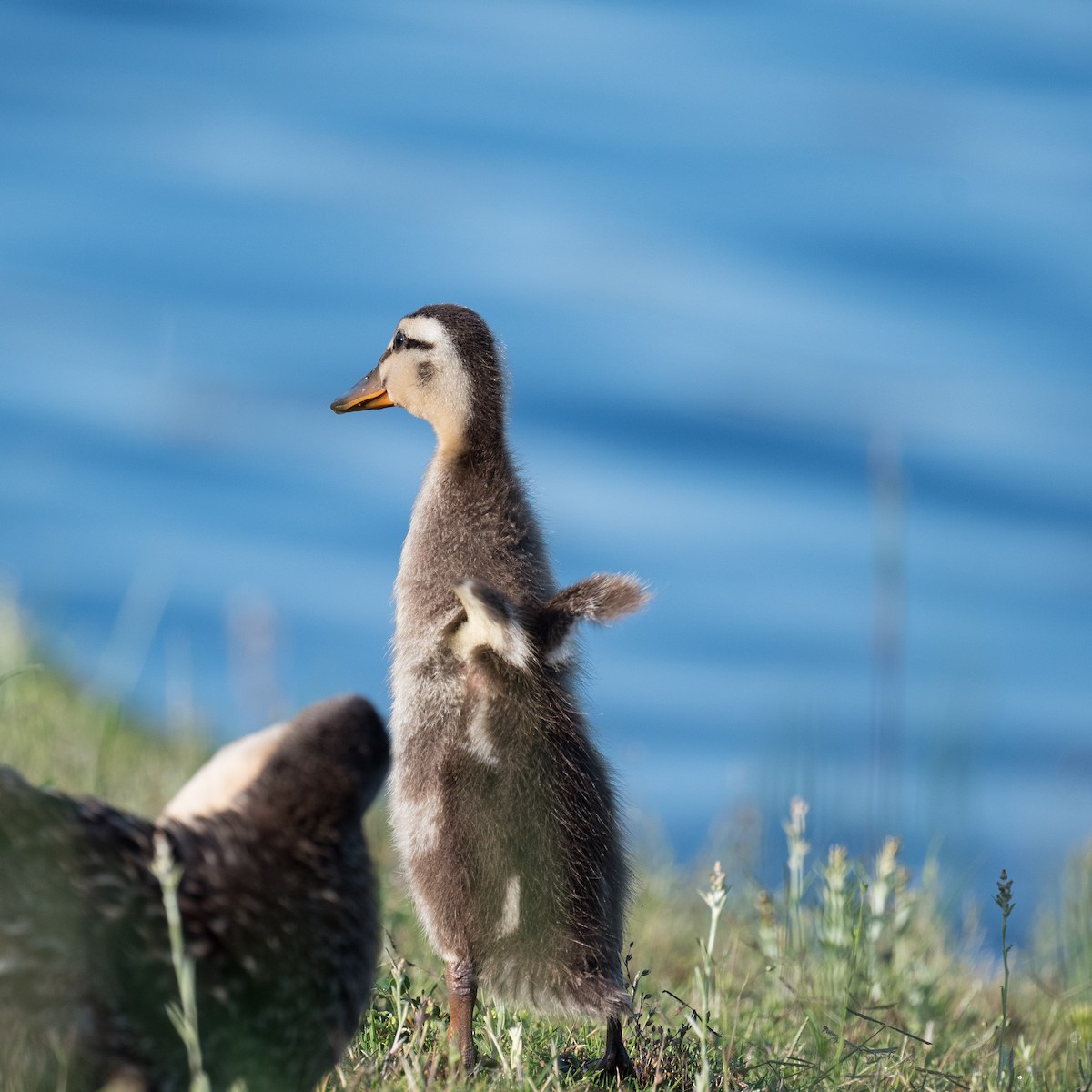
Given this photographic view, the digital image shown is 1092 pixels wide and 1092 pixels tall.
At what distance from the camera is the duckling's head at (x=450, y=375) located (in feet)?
17.5

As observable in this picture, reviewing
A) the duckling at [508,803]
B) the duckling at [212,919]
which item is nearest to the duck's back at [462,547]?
the duckling at [508,803]

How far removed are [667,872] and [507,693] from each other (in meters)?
3.62

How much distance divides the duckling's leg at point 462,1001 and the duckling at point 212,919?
0.80m

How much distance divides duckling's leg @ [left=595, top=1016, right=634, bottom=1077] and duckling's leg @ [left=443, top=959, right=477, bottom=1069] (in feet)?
1.22

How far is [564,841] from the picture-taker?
4.79m

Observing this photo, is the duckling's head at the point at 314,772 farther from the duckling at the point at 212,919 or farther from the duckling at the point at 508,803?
the duckling at the point at 508,803

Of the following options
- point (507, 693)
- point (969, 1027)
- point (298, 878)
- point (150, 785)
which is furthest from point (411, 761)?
point (150, 785)

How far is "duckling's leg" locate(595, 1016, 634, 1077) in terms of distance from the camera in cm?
462

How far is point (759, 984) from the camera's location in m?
6.39

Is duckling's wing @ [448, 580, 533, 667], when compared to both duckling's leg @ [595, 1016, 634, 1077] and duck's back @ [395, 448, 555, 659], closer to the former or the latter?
duck's back @ [395, 448, 555, 659]

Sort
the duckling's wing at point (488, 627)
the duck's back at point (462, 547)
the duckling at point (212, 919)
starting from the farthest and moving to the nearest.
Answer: the duck's back at point (462, 547), the duckling's wing at point (488, 627), the duckling at point (212, 919)

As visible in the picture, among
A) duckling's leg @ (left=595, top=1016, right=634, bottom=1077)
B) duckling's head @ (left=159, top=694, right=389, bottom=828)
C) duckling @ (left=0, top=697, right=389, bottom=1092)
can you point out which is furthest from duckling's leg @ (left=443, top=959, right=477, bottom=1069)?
duckling's head @ (left=159, top=694, right=389, bottom=828)

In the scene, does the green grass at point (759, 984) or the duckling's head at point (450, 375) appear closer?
the green grass at point (759, 984)

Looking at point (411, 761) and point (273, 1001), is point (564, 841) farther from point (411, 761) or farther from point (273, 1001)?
point (273, 1001)
